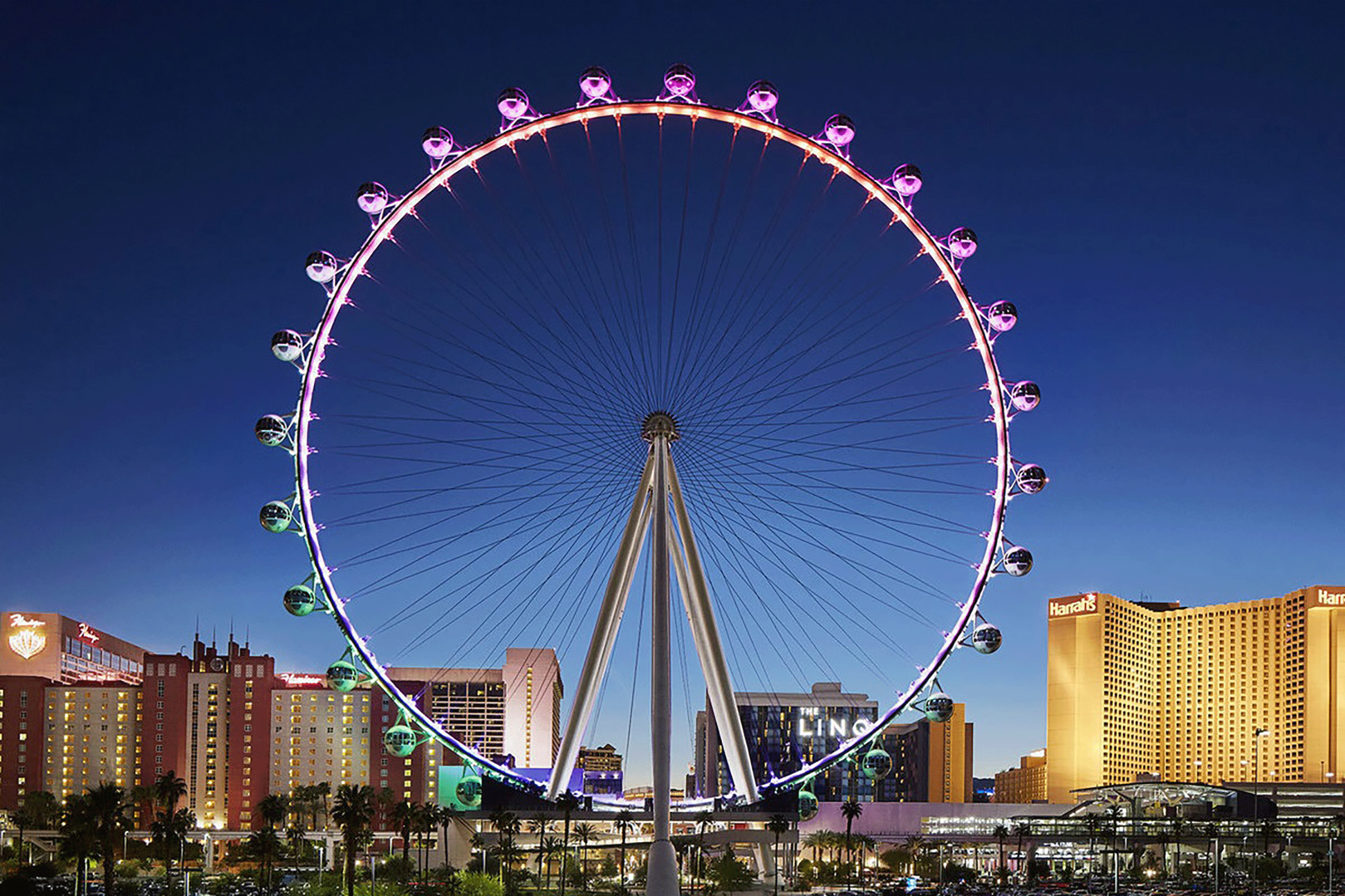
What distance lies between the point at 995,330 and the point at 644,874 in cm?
5906

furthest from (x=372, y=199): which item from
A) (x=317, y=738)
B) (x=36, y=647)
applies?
(x=36, y=647)

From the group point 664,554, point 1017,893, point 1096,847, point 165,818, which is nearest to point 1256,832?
point 1096,847

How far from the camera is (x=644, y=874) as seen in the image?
317 feet

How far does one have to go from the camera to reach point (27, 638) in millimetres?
178000

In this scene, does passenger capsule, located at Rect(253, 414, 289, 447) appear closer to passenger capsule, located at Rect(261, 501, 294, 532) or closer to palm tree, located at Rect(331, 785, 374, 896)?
passenger capsule, located at Rect(261, 501, 294, 532)

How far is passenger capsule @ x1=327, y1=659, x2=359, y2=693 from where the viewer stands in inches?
1736

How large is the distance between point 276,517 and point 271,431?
2.23 m

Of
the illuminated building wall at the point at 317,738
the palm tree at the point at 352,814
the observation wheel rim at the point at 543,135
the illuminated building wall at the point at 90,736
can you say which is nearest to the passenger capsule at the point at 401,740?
the observation wheel rim at the point at 543,135

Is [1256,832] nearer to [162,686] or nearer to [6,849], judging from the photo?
[6,849]

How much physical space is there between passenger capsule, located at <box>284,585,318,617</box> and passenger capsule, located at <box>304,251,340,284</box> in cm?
797

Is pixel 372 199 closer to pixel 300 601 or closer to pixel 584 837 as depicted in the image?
pixel 300 601

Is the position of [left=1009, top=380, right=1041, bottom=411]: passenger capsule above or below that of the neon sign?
above

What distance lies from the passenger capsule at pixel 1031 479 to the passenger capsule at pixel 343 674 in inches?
743

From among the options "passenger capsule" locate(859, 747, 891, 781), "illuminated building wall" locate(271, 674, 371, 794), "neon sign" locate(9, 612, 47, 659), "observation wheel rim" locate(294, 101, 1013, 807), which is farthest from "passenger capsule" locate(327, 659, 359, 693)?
"neon sign" locate(9, 612, 47, 659)
